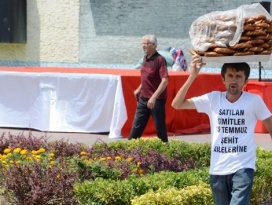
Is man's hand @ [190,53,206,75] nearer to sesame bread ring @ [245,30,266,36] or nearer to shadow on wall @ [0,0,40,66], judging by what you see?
sesame bread ring @ [245,30,266,36]

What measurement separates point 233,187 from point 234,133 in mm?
380

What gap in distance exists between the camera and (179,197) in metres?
6.07

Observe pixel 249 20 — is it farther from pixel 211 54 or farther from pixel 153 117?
pixel 153 117

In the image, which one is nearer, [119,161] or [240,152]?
[240,152]

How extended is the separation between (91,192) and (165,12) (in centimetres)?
1914

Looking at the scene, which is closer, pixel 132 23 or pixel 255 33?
pixel 255 33

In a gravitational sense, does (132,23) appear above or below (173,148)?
above

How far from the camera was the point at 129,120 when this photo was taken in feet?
43.5

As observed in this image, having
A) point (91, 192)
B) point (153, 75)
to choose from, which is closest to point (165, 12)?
point (153, 75)

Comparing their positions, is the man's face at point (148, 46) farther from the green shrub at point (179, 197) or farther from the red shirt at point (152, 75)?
the green shrub at point (179, 197)

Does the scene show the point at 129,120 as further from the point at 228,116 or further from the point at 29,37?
the point at 29,37

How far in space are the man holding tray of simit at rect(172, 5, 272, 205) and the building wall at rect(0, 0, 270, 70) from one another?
19109 mm

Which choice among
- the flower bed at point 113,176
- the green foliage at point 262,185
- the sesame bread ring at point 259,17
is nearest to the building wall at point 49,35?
the flower bed at point 113,176

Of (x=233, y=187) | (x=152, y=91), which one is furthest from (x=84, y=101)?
(x=233, y=187)
